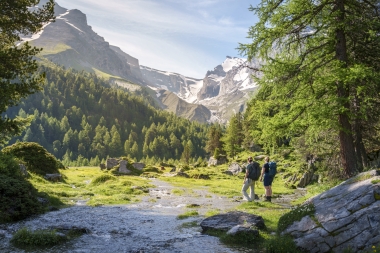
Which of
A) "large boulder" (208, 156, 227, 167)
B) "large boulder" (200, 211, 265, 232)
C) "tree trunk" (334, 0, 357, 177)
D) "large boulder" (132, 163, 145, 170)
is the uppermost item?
"tree trunk" (334, 0, 357, 177)

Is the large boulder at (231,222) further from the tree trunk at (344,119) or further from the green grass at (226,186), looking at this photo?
the green grass at (226,186)

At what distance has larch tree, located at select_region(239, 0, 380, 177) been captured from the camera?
16250 millimetres

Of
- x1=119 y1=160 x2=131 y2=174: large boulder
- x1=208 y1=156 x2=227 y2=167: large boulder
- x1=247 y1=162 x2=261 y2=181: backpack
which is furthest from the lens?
x1=208 y1=156 x2=227 y2=167: large boulder

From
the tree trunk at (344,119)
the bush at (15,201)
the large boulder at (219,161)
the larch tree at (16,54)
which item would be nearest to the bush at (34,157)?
the larch tree at (16,54)

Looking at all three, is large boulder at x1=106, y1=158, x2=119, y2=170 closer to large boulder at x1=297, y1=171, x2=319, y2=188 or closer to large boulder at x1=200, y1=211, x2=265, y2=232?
large boulder at x1=297, y1=171, x2=319, y2=188

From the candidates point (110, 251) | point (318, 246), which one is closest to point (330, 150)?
point (318, 246)

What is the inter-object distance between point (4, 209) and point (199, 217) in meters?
9.79

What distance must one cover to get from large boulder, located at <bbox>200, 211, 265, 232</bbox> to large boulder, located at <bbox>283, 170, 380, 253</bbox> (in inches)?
72.3

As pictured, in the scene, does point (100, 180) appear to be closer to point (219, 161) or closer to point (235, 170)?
point (235, 170)

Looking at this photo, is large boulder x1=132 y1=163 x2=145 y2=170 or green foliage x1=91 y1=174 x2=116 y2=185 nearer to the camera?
green foliage x1=91 y1=174 x2=116 y2=185

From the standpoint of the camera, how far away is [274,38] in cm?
1805

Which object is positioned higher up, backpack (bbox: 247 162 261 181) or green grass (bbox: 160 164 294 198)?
backpack (bbox: 247 162 261 181)

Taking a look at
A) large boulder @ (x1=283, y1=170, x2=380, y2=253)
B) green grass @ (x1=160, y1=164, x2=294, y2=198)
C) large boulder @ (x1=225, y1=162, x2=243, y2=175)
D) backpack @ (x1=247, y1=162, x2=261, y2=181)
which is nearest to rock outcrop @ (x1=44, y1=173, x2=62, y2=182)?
green grass @ (x1=160, y1=164, x2=294, y2=198)

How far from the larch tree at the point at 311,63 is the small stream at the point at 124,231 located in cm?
809
